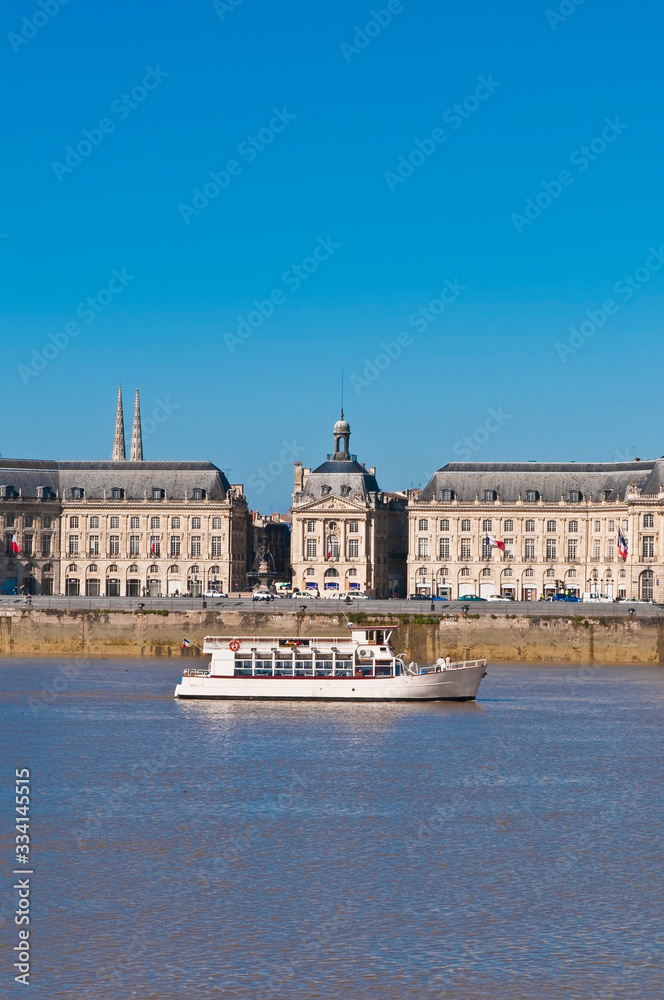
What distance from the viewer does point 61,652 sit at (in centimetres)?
8106

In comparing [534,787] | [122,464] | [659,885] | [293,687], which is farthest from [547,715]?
[122,464]

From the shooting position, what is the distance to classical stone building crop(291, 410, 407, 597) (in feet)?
430

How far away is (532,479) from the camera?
125312 mm

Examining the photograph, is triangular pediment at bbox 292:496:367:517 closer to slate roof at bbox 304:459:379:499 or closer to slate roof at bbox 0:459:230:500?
slate roof at bbox 304:459:379:499

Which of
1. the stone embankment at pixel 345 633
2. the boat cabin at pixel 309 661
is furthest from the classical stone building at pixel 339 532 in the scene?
the boat cabin at pixel 309 661

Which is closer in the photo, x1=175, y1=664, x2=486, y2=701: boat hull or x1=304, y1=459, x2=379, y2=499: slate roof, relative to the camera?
x1=175, y1=664, x2=486, y2=701: boat hull

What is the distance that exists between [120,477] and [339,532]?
18.6 meters

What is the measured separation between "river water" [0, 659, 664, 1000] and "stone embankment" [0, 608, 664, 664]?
84.9 ft

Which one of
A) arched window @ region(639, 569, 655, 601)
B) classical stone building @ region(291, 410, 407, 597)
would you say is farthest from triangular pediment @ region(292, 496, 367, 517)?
arched window @ region(639, 569, 655, 601)

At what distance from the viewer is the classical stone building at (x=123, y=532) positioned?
420 ft

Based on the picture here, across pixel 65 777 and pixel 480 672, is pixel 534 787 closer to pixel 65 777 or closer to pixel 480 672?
pixel 65 777

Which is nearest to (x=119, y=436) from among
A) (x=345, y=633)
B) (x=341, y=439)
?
(x=341, y=439)

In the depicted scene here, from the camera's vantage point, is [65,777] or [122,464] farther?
[122,464]

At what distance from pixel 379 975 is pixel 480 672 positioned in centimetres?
3508
